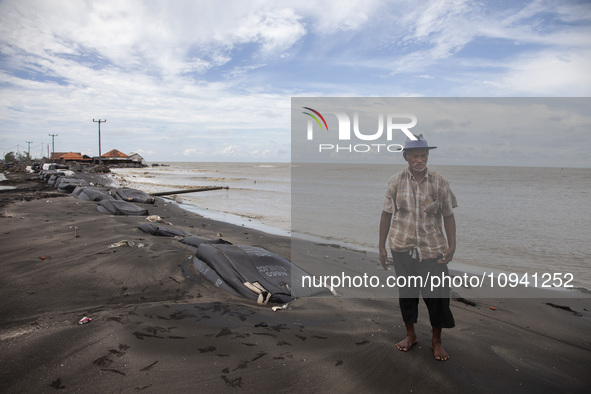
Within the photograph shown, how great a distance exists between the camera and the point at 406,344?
3.19 metres

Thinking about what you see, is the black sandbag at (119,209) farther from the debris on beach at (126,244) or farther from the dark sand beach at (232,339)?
the dark sand beach at (232,339)

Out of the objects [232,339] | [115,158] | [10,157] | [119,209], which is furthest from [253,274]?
[10,157]

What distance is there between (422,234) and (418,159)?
2.21ft

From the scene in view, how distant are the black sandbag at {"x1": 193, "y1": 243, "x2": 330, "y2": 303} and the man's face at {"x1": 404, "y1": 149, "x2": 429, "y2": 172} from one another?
2485mm

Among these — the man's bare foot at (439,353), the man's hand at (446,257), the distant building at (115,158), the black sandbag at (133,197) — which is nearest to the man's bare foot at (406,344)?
the man's bare foot at (439,353)

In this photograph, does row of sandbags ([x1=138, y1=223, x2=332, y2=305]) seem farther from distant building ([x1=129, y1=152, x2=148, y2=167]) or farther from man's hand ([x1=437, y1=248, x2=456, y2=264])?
distant building ([x1=129, y1=152, x2=148, y2=167])

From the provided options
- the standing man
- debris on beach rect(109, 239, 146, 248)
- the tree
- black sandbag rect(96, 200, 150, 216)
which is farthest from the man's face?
the tree

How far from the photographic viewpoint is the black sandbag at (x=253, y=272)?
4.63 meters

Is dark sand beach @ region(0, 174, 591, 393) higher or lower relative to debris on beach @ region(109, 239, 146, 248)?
lower

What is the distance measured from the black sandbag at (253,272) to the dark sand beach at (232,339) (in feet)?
0.56

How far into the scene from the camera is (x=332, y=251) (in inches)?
338

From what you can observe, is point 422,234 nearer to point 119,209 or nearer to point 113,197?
point 119,209

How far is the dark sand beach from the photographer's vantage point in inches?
107

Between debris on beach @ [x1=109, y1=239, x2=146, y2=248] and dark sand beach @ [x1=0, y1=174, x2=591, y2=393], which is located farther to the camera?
debris on beach @ [x1=109, y1=239, x2=146, y2=248]
